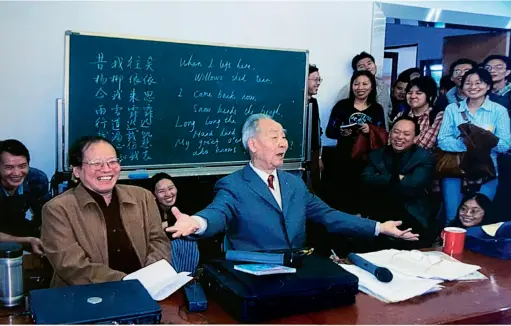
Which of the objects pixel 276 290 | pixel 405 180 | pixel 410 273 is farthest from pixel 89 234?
pixel 405 180

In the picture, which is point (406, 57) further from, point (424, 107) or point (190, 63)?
point (190, 63)

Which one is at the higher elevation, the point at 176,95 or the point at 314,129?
the point at 176,95

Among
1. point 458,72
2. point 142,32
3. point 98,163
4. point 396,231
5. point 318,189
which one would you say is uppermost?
point 142,32

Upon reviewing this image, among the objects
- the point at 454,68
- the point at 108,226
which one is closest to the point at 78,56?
the point at 108,226

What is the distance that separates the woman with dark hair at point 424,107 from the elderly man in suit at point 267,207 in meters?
1.82

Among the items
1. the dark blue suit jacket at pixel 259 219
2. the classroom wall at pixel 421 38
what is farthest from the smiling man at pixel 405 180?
the classroom wall at pixel 421 38

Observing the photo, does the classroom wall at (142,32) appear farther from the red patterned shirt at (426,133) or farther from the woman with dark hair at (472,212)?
the woman with dark hair at (472,212)

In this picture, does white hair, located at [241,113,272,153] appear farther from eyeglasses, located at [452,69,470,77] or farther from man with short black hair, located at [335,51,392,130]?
eyeglasses, located at [452,69,470,77]

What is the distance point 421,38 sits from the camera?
21.8 feet

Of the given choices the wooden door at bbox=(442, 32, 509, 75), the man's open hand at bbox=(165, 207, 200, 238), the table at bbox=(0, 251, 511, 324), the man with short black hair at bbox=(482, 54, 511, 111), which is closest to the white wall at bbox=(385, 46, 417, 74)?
the wooden door at bbox=(442, 32, 509, 75)

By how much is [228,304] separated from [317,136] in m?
2.73

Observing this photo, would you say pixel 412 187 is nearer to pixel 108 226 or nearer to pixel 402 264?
pixel 402 264

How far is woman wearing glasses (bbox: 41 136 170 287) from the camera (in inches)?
72.8

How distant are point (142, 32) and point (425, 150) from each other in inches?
80.7
